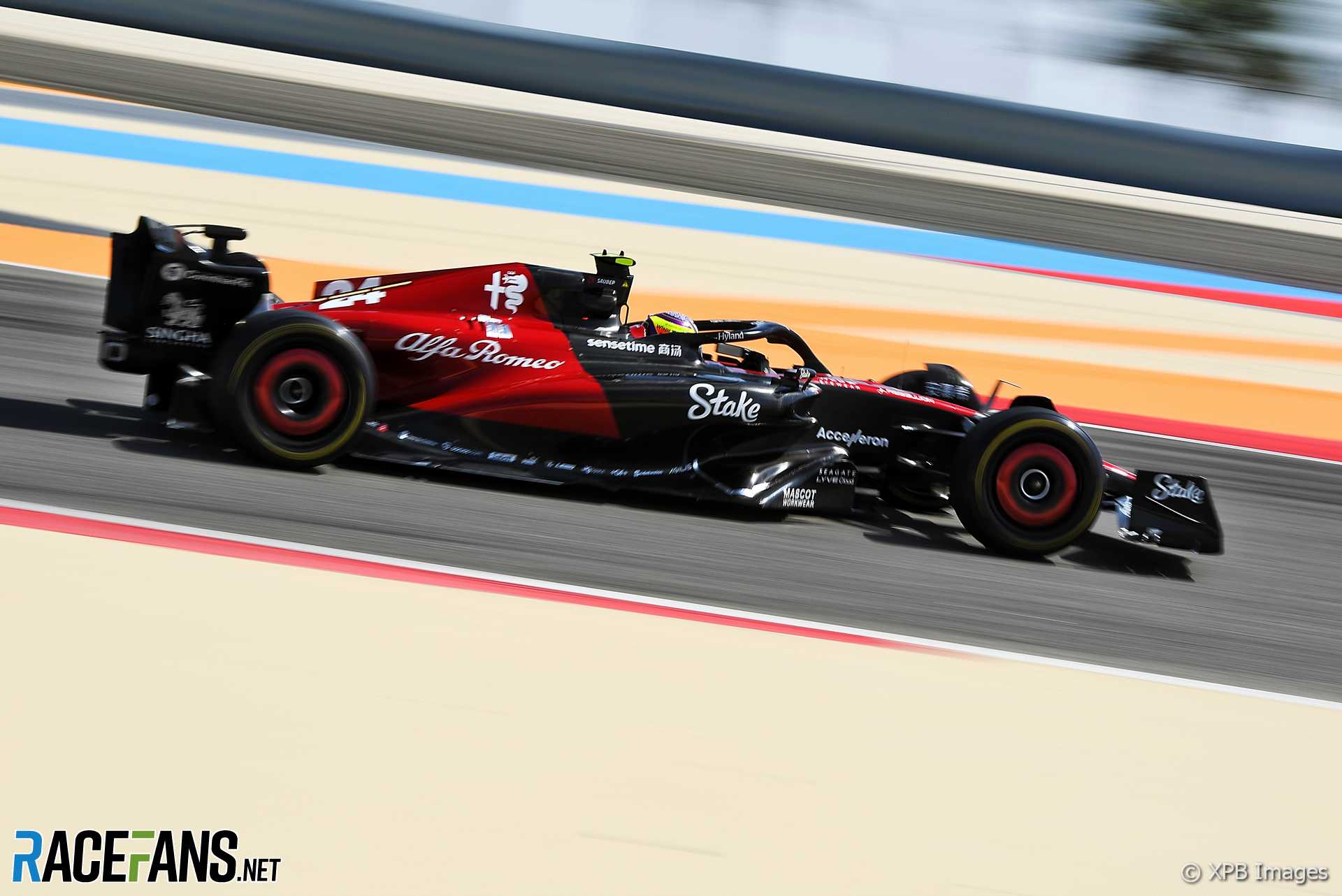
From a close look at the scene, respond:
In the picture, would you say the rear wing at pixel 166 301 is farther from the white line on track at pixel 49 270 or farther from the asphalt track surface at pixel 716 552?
the white line on track at pixel 49 270

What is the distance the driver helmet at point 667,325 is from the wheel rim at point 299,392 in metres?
1.56

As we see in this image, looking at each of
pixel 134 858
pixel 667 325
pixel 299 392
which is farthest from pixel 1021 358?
pixel 134 858

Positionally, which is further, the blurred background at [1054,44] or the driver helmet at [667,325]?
the blurred background at [1054,44]

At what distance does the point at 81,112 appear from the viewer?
12.4 meters

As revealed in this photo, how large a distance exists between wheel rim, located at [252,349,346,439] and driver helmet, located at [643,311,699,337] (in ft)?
5.13

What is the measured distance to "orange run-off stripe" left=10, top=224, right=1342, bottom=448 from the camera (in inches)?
356

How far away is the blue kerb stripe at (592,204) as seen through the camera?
11.7 metres

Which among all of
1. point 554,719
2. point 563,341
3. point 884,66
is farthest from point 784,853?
point 884,66

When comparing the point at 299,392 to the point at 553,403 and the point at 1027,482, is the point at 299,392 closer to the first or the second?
the point at 553,403

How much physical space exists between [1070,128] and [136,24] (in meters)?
10.8

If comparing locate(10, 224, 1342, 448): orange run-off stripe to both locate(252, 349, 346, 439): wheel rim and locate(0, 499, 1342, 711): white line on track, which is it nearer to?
locate(252, 349, 346, 439): wheel rim

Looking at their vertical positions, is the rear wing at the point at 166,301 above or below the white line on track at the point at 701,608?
above

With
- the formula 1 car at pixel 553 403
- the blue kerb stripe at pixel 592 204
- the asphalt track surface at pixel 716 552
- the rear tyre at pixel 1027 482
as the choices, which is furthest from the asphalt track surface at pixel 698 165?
the rear tyre at pixel 1027 482

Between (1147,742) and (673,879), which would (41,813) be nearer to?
(673,879)
